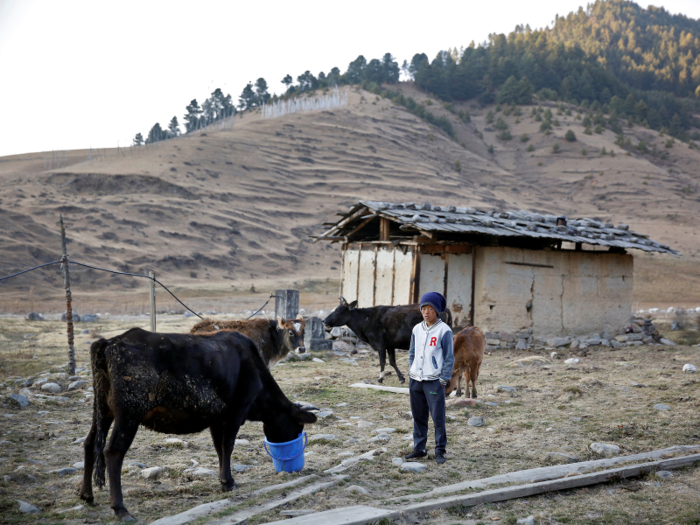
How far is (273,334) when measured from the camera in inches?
463

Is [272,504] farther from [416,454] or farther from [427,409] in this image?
[427,409]

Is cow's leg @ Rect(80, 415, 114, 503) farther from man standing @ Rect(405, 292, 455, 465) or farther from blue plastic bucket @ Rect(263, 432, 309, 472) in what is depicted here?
man standing @ Rect(405, 292, 455, 465)

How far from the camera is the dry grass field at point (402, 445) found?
5516 millimetres

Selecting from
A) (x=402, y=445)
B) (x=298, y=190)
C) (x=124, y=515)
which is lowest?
(x=402, y=445)

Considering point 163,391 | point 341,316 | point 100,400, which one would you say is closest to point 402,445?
point 163,391

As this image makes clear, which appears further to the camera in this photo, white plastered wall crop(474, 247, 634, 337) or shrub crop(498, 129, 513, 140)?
shrub crop(498, 129, 513, 140)

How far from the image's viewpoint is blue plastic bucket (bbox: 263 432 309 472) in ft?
21.3

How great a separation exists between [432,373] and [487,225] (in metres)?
11.9

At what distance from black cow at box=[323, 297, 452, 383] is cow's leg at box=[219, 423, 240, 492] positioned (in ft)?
22.7

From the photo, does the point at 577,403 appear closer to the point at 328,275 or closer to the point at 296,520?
the point at 296,520

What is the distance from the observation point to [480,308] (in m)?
17.8

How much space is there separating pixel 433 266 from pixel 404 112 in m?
90.9

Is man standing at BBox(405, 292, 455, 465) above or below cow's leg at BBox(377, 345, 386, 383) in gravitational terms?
above

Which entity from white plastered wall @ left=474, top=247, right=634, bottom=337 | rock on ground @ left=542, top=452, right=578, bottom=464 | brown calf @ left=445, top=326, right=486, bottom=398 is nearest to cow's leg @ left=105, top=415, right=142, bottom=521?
rock on ground @ left=542, top=452, right=578, bottom=464
